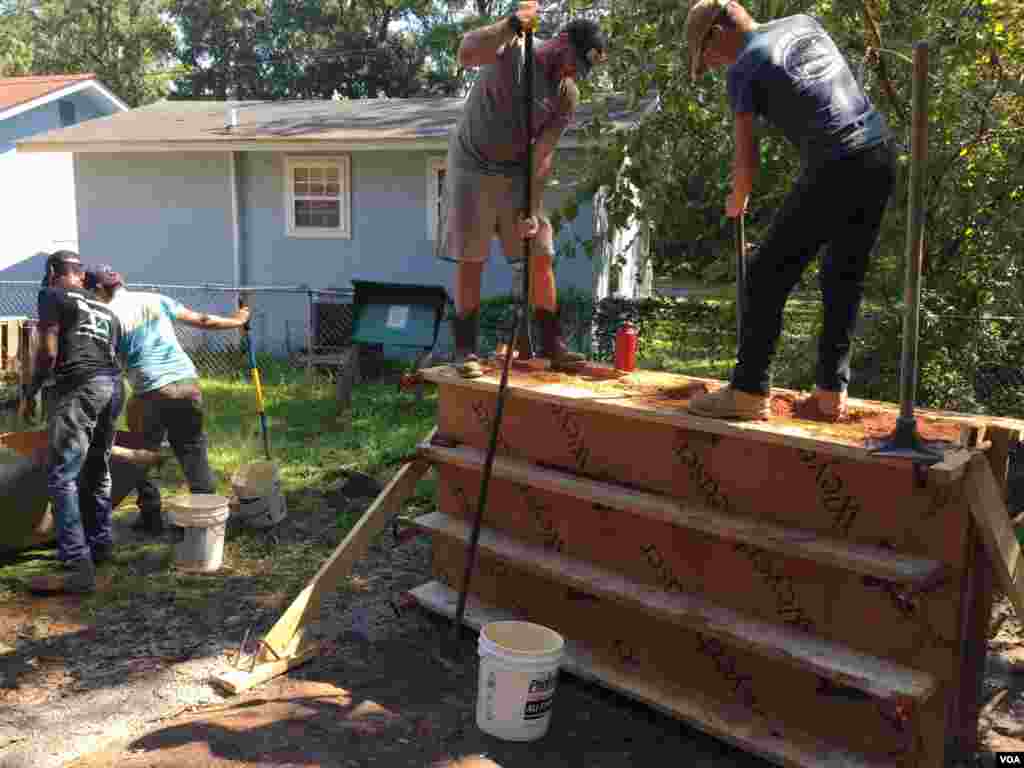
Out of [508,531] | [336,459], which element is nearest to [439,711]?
[508,531]

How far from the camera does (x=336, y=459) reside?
8.27 m

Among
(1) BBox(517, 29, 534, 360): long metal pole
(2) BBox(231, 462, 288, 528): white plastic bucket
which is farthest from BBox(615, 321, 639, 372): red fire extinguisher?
(2) BBox(231, 462, 288, 528): white plastic bucket

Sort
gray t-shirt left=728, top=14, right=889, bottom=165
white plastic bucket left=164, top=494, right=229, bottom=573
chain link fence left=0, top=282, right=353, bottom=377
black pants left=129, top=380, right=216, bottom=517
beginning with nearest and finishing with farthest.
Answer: gray t-shirt left=728, top=14, right=889, bottom=165 → white plastic bucket left=164, top=494, right=229, bottom=573 → black pants left=129, top=380, right=216, bottom=517 → chain link fence left=0, top=282, right=353, bottom=377

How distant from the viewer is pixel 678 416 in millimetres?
3844

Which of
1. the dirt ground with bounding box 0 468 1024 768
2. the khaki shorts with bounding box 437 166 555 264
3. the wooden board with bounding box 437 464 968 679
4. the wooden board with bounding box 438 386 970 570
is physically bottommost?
the dirt ground with bounding box 0 468 1024 768

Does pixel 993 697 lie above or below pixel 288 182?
below

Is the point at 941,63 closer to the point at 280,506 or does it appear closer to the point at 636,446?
the point at 636,446

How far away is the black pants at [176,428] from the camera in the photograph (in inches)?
245

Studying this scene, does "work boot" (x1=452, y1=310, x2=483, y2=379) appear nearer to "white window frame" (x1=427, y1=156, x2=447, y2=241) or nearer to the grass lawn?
the grass lawn

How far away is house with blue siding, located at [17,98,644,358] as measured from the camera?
1363 cm

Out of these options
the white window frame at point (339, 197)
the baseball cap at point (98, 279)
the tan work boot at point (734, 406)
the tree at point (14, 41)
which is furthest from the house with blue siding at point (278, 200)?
the tree at point (14, 41)

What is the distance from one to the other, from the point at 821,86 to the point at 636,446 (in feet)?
5.53

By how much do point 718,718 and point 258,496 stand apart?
3794 millimetres

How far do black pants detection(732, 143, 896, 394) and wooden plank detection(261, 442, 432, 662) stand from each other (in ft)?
6.72
